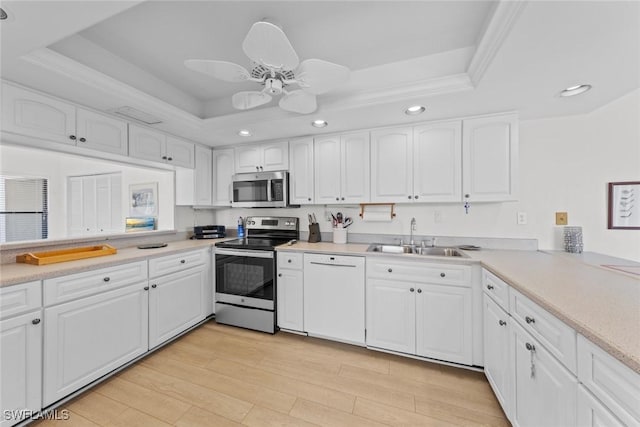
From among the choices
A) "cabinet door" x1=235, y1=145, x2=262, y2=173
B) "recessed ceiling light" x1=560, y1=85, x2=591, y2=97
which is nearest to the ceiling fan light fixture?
"recessed ceiling light" x1=560, y1=85, x2=591, y2=97

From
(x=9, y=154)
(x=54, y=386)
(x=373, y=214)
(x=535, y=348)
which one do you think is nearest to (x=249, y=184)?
(x=373, y=214)

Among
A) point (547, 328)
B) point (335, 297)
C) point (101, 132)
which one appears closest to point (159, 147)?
point (101, 132)

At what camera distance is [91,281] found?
67.7 inches

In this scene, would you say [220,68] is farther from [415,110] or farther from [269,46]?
[415,110]

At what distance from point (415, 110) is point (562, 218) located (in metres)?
1.65

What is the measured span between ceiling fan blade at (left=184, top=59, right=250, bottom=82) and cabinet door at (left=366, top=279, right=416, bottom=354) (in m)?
1.85

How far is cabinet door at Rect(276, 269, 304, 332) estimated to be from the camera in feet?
7.98

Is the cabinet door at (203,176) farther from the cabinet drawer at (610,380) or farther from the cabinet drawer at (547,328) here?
the cabinet drawer at (610,380)

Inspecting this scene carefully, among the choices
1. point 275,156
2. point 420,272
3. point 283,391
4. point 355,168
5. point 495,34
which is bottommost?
point 283,391

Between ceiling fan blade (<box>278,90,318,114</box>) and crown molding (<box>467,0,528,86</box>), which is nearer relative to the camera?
crown molding (<box>467,0,528,86</box>)

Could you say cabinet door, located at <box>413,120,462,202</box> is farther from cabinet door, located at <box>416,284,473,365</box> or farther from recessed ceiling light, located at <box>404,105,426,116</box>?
cabinet door, located at <box>416,284,473,365</box>

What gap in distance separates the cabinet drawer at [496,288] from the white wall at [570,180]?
776 millimetres

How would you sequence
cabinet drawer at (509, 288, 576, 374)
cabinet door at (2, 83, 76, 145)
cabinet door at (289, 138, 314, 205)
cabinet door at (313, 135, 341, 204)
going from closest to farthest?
cabinet drawer at (509, 288, 576, 374), cabinet door at (2, 83, 76, 145), cabinet door at (313, 135, 341, 204), cabinet door at (289, 138, 314, 205)

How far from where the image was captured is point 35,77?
157cm
